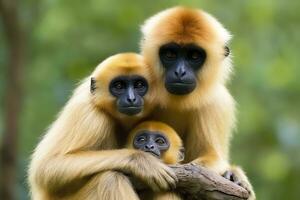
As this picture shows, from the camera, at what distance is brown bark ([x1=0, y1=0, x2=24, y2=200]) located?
21.8 metres

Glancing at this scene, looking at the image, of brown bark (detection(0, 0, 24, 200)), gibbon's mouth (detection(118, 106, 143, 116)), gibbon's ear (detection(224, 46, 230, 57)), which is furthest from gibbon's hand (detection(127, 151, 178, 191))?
brown bark (detection(0, 0, 24, 200))

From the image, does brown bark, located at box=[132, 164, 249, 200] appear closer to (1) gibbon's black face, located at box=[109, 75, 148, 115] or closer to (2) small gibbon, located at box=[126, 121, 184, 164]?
(2) small gibbon, located at box=[126, 121, 184, 164]

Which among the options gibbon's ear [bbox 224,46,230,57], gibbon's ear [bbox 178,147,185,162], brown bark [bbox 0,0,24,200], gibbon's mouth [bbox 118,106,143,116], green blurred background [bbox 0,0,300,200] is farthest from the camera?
green blurred background [bbox 0,0,300,200]

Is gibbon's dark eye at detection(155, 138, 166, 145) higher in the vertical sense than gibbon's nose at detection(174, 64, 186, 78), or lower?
lower

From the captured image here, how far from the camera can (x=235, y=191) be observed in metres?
13.9

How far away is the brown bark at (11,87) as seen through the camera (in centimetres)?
2184

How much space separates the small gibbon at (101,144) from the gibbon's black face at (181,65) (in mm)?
285

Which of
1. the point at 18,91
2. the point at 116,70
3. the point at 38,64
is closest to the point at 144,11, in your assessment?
the point at 38,64

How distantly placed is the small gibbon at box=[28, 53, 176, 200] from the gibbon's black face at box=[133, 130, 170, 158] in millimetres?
276

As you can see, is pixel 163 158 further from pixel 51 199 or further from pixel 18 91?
pixel 18 91

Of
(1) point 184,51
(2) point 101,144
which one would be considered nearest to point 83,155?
(2) point 101,144

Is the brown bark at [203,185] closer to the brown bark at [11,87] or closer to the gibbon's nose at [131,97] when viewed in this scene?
the gibbon's nose at [131,97]

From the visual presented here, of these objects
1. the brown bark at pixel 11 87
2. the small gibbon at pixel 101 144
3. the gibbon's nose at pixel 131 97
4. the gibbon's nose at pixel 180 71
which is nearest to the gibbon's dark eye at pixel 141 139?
the small gibbon at pixel 101 144

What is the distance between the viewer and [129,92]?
47.3 ft
